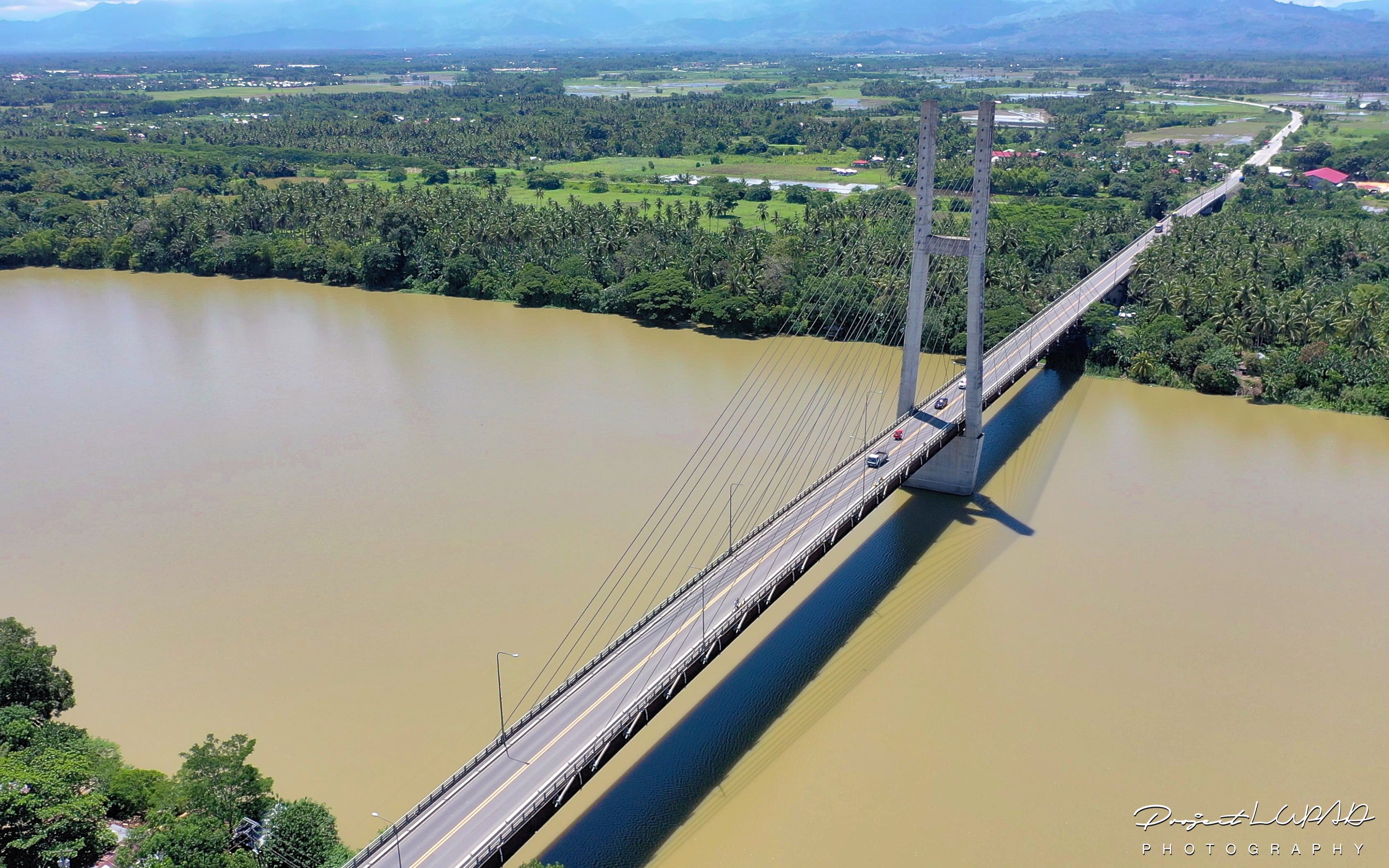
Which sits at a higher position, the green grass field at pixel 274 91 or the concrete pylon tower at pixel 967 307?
the green grass field at pixel 274 91

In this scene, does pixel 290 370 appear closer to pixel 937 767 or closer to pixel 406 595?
pixel 406 595

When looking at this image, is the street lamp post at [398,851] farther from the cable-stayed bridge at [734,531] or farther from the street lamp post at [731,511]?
the street lamp post at [731,511]

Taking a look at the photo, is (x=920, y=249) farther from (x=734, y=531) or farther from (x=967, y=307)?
(x=734, y=531)

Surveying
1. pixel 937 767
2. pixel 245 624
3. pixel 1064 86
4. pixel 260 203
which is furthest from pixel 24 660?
pixel 1064 86

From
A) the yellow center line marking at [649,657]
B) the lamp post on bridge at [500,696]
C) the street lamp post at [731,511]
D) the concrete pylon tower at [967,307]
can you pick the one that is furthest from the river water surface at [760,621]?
the street lamp post at [731,511]

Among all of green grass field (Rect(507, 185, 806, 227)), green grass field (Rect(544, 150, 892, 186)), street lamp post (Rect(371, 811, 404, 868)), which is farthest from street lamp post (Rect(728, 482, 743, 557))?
green grass field (Rect(544, 150, 892, 186))

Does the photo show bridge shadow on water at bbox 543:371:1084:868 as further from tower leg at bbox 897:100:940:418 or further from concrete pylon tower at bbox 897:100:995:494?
tower leg at bbox 897:100:940:418
